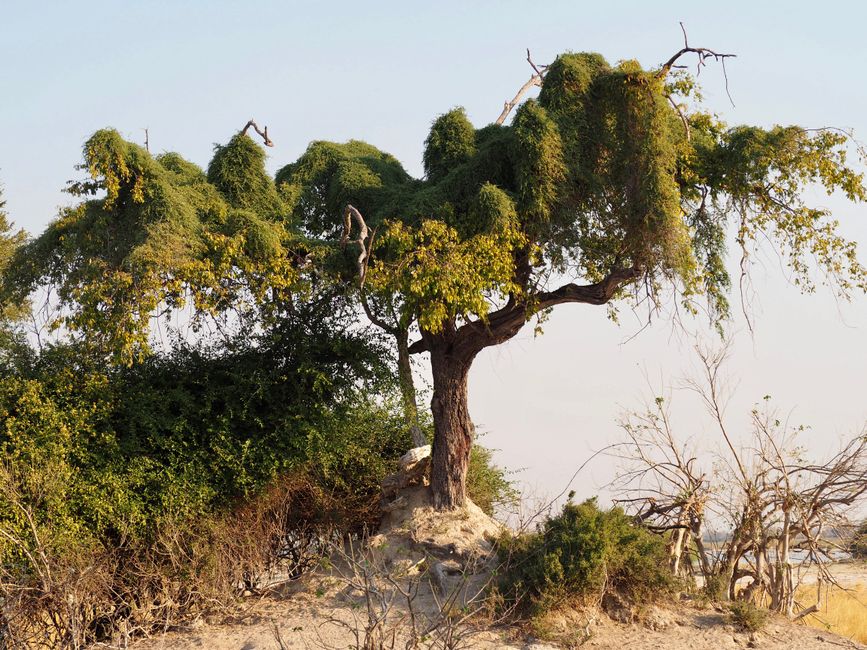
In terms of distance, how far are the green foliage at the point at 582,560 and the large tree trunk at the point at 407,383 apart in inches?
110

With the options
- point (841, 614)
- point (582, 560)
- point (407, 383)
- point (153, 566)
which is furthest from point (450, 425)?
point (841, 614)

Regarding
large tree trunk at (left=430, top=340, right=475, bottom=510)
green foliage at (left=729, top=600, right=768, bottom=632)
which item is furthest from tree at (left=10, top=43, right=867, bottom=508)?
green foliage at (left=729, top=600, right=768, bottom=632)

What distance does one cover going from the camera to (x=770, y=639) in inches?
481

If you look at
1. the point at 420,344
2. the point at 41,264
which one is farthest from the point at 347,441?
the point at 41,264

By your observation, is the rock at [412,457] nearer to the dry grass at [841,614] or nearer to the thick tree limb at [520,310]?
the thick tree limb at [520,310]

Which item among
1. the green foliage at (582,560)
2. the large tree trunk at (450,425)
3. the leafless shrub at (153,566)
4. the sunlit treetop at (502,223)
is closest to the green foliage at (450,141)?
the sunlit treetop at (502,223)

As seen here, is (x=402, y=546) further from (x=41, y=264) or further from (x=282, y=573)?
(x=41, y=264)

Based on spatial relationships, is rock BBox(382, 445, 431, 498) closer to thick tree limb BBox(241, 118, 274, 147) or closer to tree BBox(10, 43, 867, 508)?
tree BBox(10, 43, 867, 508)

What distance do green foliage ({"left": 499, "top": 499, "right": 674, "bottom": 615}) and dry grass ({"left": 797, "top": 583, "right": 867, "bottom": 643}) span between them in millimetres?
2858

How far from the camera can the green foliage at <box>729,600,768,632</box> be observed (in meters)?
12.2

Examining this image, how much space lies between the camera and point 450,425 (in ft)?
46.2

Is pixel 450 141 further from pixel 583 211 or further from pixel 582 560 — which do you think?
pixel 582 560

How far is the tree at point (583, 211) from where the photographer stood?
1326 cm

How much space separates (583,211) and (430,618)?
5.95m
